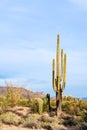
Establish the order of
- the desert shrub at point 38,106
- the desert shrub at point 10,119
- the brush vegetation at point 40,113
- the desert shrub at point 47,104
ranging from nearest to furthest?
1. the brush vegetation at point 40,113
2. the desert shrub at point 10,119
3. the desert shrub at point 38,106
4. the desert shrub at point 47,104

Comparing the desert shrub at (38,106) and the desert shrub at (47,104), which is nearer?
the desert shrub at (38,106)

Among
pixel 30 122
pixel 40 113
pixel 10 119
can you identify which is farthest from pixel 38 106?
pixel 10 119

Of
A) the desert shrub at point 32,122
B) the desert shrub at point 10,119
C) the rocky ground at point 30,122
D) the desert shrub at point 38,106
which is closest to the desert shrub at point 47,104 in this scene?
the desert shrub at point 38,106

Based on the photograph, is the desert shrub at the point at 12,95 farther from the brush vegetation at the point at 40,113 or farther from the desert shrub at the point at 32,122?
the desert shrub at the point at 32,122

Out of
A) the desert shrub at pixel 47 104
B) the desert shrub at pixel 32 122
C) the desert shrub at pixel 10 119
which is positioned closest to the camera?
the desert shrub at pixel 32 122

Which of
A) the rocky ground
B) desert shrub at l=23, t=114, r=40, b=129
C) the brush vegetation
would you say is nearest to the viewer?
the rocky ground

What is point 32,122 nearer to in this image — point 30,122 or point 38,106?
point 30,122

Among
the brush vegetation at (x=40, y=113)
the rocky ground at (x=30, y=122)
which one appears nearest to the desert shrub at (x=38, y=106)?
the brush vegetation at (x=40, y=113)

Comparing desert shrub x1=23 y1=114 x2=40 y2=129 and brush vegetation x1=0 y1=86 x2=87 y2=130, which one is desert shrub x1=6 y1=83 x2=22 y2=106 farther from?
desert shrub x1=23 y1=114 x2=40 y2=129

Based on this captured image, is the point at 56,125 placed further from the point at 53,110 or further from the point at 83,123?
the point at 53,110

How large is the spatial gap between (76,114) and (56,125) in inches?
89.1

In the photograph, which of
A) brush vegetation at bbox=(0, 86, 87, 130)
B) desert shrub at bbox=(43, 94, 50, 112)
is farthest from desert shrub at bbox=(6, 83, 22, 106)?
desert shrub at bbox=(43, 94, 50, 112)

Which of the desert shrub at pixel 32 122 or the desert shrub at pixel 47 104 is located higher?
the desert shrub at pixel 47 104

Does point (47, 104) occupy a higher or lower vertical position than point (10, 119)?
higher
